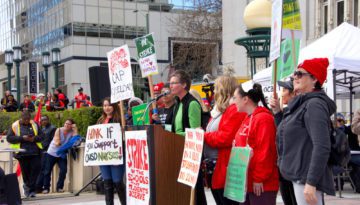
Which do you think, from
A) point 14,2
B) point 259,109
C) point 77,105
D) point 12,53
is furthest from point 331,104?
point 14,2

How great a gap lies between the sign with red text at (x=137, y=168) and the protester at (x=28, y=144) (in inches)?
246

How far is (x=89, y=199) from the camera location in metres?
11.6

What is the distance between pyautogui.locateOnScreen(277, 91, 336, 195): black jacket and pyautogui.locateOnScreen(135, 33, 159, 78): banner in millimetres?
4266

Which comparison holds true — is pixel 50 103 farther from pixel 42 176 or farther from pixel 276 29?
pixel 276 29

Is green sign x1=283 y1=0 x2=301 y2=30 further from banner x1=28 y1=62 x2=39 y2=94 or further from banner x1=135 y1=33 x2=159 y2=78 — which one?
banner x1=28 y1=62 x2=39 y2=94

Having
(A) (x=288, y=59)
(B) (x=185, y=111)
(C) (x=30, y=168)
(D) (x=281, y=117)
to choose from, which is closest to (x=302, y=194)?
(D) (x=281, y=117)

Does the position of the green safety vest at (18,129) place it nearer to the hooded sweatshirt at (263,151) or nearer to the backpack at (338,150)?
the hooded sweatshirt at (263,151)

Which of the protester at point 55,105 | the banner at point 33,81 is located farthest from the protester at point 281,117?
the banner at point 33,81

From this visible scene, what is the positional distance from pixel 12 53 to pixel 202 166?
83.9 ft

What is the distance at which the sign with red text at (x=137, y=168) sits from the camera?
20.2 ft

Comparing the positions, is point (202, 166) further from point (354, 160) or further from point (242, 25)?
point (242, 25)

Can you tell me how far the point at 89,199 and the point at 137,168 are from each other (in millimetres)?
5526

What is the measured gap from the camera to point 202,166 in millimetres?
6223

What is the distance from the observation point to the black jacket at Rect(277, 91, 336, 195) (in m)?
4.32
